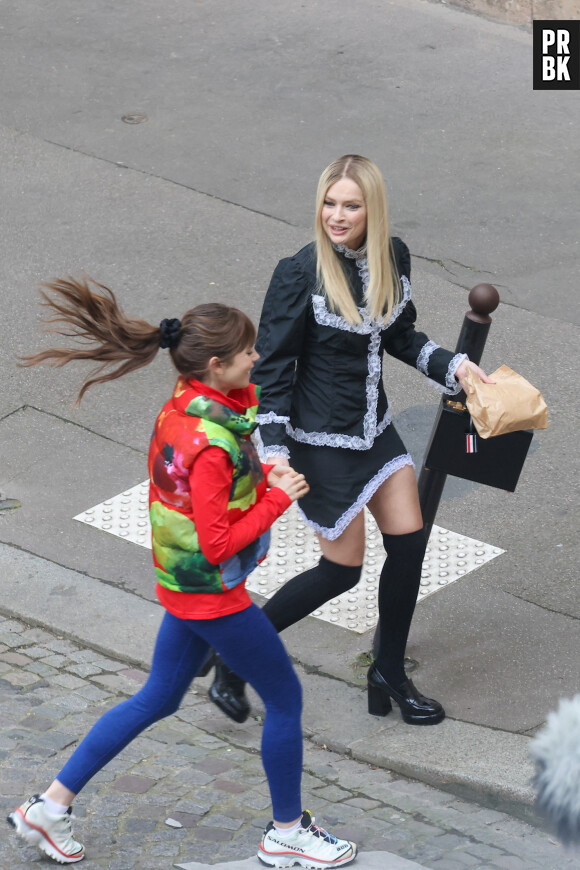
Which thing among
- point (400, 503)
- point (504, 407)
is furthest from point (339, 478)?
point (504, 407)

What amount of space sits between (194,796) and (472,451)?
4.90 ft

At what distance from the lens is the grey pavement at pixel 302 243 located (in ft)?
16.0

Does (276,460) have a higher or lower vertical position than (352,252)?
lower

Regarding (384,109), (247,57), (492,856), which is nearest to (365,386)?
(492,856)

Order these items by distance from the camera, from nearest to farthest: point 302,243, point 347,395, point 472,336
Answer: point 347,395, point 472,336, point 302,243

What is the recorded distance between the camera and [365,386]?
170 inches

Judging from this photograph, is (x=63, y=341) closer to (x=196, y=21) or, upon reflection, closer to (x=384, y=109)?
(x=384, y=109)

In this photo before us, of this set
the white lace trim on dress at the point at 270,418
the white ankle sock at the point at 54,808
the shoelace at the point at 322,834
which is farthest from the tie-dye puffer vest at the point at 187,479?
the shoelace at the point at 322,834

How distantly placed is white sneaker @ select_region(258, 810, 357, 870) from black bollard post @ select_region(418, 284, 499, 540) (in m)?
1.34

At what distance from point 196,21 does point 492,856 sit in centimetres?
973

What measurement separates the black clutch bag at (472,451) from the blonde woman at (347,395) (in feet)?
0.40

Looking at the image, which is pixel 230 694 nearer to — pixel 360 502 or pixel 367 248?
pixel 360 502

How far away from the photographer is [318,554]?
558 centimetres

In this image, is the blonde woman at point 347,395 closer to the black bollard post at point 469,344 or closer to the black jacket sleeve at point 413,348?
the black jacket sleeve at point 413,348
